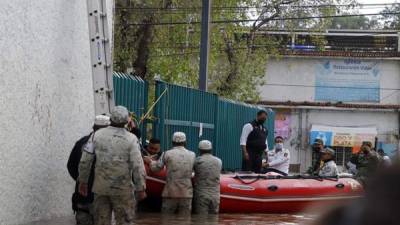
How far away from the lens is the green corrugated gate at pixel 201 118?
18.0 m

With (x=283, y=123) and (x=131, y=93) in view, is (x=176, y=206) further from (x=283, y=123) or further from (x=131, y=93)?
(x=283, y=123)

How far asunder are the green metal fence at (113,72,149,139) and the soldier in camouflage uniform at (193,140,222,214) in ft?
5.31

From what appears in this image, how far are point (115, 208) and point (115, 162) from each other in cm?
62

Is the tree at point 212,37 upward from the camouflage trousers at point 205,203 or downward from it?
upward

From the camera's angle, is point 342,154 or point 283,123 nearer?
point 283,123

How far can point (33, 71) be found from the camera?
1230cm

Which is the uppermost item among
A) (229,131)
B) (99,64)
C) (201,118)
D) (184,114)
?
(99,64)

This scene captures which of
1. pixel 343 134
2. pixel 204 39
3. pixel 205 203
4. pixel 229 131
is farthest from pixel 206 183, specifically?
pixel 343 134

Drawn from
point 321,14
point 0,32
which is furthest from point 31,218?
point 321,14

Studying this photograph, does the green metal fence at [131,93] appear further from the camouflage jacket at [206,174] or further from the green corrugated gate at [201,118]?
the camouflage jacket at [206,174]

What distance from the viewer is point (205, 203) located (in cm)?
1590

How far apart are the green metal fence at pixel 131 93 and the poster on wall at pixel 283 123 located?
104ft

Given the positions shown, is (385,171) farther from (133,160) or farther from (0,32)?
(0,32)

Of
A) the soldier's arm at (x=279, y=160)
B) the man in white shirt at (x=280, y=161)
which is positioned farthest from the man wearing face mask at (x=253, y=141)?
the soldier's arm at (x=279, y=160)
